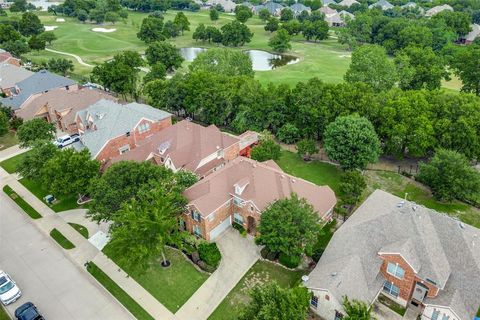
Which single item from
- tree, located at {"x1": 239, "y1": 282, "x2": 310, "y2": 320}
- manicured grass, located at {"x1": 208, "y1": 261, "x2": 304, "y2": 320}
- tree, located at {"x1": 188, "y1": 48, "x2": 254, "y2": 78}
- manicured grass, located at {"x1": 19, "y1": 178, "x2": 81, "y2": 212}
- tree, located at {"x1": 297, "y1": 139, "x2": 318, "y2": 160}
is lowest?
manicured grass, located at {"x1": 19, "y1": 178, "x2": 81, "y2": 212}

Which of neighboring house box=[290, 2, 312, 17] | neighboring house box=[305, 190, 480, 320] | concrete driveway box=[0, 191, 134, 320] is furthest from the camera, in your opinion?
neighboring house box=[290, 2, 312, 17]

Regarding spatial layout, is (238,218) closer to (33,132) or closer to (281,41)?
(33,132)

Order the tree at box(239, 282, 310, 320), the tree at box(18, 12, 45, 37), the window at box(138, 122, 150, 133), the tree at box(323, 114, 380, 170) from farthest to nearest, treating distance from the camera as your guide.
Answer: the tree at box(18, 12, 45, 37), the window at box(138, 122, 150, 133), the tree at box(323, 114, 380, 170), the tree at box(239, 282, 310, 320)

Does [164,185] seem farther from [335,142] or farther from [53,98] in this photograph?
[53,98]

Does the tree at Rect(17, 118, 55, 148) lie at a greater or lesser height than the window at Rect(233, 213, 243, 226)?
greater

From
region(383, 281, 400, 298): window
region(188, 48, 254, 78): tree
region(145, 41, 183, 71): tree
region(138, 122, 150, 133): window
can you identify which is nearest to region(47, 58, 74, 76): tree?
region(145, 41, 183, 71): tree

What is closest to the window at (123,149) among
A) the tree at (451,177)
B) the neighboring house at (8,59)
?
the tree at (451,177)

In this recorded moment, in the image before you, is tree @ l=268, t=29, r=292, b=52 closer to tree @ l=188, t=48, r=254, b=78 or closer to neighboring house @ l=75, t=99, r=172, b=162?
tree @ l=188, t=48, r=254, b=78

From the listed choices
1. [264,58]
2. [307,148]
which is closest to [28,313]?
[307,148]
